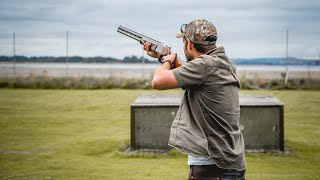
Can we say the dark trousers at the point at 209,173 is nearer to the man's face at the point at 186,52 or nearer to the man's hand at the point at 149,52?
the man's face at the point at 186,52

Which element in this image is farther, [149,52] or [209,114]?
[149,52]

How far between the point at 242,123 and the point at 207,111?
699 cm

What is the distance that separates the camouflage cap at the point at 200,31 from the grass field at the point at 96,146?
4672 millimetres

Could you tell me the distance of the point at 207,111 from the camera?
156 inches

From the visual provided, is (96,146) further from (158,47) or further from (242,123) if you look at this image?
(158,47)

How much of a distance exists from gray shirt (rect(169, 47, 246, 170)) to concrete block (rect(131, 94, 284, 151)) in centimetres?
668

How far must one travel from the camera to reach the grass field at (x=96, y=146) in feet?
29.3

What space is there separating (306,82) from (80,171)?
2015 cm

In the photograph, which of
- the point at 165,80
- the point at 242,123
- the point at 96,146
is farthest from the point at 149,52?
the point at 96,146

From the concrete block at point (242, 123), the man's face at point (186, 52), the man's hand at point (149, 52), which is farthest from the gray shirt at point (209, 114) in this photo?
the concrete block at point (242, 123)

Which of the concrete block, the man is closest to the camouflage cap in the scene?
the man

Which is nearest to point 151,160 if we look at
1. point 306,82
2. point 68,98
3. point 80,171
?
point 80,171

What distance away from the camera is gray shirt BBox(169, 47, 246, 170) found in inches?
154

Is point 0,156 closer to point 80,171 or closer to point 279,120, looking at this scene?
point 80,171
